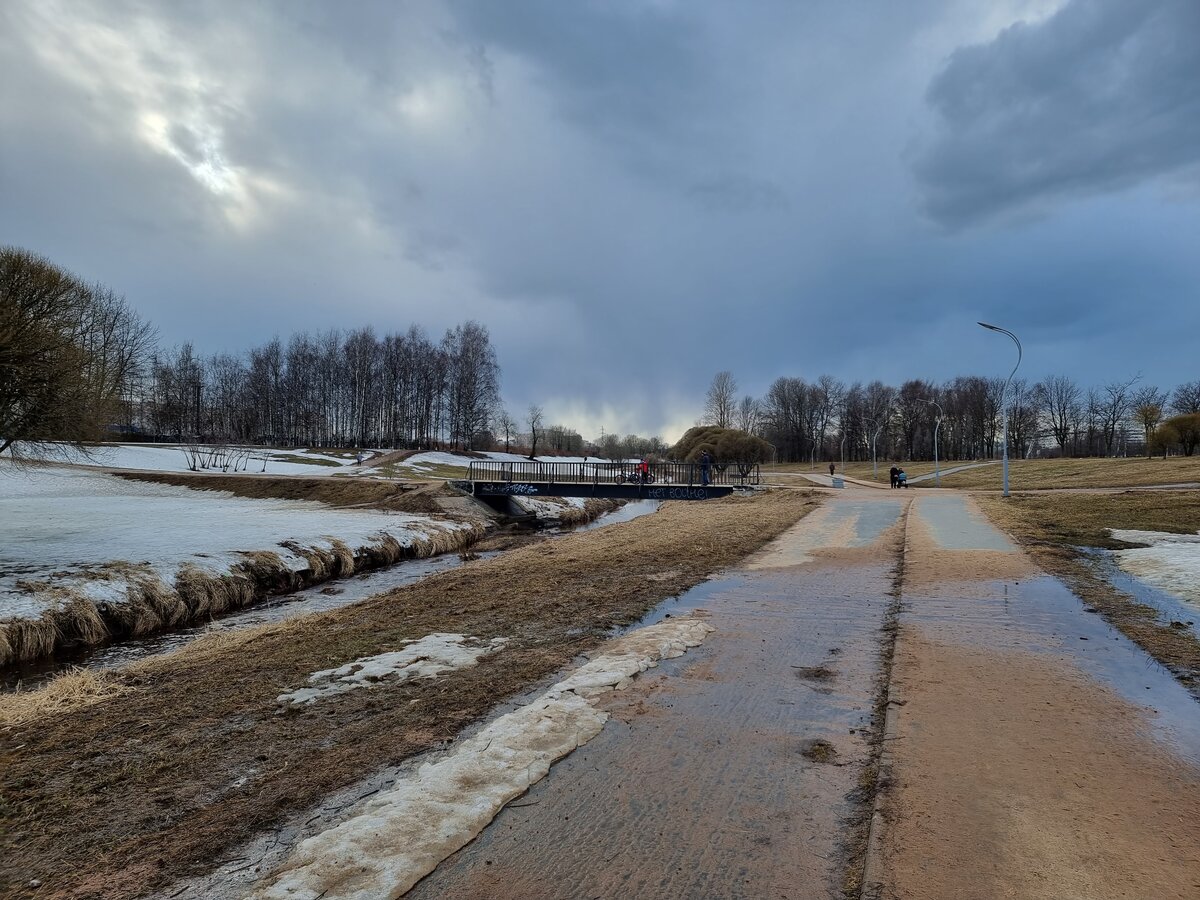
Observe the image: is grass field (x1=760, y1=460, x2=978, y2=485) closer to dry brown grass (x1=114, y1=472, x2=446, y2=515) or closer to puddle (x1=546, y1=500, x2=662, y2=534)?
puddle (x1=546, y1=500, x2=662, y2=534)

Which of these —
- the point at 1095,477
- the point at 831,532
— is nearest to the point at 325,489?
the point at 831,532

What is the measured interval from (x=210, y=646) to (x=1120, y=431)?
117m

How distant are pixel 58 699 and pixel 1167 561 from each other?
626 inches

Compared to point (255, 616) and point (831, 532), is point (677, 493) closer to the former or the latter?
point (831, 532)

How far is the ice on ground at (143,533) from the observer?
11664 millimetres

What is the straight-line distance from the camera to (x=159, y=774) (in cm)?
417

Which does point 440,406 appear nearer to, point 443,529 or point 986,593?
point 443,529

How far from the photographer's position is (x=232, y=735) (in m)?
4.78

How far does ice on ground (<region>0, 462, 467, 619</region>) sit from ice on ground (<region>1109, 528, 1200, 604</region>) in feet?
55.9

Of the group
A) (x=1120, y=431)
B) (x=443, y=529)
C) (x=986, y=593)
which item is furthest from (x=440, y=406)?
(x=1120, y=431)

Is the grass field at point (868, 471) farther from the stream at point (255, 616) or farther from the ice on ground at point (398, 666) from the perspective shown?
the ice on ground at point (398, 666)

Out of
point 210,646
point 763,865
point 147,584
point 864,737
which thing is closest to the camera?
point 763,865

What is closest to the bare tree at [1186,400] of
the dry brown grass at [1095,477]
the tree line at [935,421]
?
the tree line at [935,421]

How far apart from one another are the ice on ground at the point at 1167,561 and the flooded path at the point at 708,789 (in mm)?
5787
